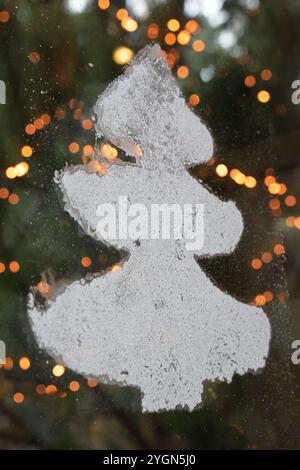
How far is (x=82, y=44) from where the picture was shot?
900mm

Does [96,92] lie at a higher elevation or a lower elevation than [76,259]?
higher

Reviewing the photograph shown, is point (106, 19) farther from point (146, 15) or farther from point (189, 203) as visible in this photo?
point (189, 203)

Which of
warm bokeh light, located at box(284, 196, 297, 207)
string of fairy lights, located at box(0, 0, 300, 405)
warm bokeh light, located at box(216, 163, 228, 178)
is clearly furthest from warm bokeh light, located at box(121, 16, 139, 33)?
warm bokeh light, located at box(284, 196, 297, 207)

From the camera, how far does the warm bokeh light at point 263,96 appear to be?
940mm

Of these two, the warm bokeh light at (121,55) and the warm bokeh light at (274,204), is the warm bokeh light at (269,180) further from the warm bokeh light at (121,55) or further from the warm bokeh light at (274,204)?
the warm bokeh light at (121,55)

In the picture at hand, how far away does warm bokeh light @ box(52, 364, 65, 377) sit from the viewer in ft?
2.95

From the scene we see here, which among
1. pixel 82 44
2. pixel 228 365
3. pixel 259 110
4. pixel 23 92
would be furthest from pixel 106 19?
pixel 228 365

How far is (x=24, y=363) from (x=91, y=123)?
1.18 ft

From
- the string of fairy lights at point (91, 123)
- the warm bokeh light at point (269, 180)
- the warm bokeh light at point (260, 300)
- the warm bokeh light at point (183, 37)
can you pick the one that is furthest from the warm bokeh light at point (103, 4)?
the warm bokeh light at point (260, 300)

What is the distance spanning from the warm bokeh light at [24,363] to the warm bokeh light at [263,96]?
52 cm

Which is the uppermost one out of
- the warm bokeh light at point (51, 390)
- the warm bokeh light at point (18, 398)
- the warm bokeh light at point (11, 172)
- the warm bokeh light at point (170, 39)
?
the warm bokeh light at point (170, 39)

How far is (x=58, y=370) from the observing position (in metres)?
0.90
